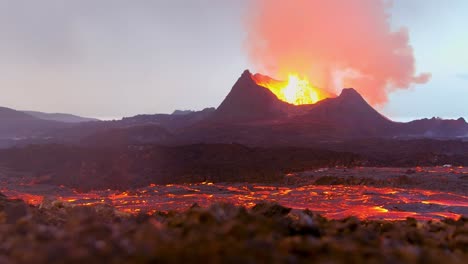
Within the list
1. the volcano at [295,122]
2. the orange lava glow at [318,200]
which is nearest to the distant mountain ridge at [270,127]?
the volcano at [295,122]

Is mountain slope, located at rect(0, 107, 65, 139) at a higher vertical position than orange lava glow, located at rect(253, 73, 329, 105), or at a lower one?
lower

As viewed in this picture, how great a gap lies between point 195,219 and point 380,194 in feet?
50.1

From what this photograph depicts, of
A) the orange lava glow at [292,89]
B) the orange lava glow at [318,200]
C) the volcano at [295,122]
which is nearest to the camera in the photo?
the orange lava glow at [318,200]

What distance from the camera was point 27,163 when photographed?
3738cm

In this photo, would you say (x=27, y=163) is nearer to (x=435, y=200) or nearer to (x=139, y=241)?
(x=435, y=200)

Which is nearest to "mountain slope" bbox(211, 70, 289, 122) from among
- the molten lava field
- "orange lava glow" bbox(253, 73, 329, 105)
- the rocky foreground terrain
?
"orange lava glow" bbox(253, 73, 329, 105)

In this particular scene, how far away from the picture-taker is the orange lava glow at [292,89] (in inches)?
3216

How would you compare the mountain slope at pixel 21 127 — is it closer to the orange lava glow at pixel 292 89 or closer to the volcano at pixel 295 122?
the volcano at pixel 295 122

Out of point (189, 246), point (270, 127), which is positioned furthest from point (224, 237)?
point (270, 127)

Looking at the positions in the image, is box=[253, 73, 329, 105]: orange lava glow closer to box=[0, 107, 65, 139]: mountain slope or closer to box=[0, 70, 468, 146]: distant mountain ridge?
box=[0, 70, 468, 146]: distant mountain ridge

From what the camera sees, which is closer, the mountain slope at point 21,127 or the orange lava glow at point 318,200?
the orange lava glow at point 318,200

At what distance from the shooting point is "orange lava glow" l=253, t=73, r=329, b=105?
81688mm

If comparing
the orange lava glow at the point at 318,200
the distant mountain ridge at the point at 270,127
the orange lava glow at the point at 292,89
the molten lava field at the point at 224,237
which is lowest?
the orange lava glow at the point at 318,200

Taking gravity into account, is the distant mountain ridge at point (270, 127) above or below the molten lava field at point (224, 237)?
above
